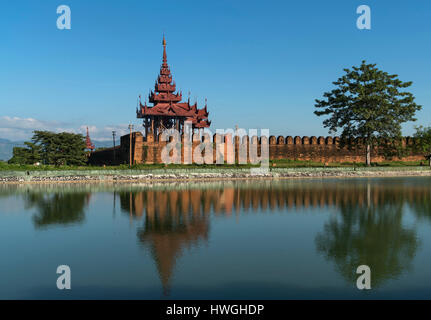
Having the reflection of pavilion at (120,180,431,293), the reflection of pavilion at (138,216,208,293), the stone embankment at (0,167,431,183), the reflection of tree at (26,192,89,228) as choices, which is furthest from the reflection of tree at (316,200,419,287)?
the stone embankment at (0,167,431,183)

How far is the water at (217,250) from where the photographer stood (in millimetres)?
5520

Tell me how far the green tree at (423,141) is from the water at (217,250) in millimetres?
29655

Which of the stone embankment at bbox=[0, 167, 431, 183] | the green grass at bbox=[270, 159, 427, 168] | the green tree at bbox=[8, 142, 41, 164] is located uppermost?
the green tree at bbox=[8, 142, 41, 164]

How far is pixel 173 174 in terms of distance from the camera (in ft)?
95.0

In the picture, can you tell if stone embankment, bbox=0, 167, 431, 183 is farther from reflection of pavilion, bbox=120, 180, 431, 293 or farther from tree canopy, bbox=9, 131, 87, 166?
reflection of pavilion, bbox=120, 180, 431, 293

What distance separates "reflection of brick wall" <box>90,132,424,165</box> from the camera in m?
33.5

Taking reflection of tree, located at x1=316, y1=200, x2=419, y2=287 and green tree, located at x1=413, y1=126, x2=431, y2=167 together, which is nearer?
reflection of tree, located at x1=316, y1=200, x2=419, y2=287

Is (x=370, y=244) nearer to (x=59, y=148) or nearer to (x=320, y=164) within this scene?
(x=320, y=164)

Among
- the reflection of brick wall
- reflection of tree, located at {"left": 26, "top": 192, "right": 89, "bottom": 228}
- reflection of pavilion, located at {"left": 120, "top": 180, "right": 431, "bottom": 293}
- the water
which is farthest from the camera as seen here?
the reflection of brick wall

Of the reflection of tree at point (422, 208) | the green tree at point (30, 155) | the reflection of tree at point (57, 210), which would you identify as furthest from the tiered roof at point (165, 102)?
the reflection of tree at point (422, 208)

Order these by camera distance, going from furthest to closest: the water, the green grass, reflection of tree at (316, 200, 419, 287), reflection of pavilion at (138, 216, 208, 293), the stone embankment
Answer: the green grass → the stone embankment → reflection of pavilion at (138, 216, 208, 293) → reflection of tree at (316, 200, 419, 287) → the water

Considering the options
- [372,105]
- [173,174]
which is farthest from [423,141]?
[173,174]

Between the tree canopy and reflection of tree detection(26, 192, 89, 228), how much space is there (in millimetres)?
16850

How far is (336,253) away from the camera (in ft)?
24.1
